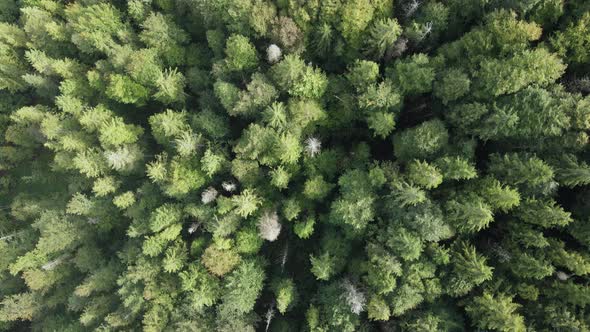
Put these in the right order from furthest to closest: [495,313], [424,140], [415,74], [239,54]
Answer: [239,54] → [415,74] → [424,140] → [495,313]

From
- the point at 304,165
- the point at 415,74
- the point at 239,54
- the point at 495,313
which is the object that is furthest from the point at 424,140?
the point at 239,54

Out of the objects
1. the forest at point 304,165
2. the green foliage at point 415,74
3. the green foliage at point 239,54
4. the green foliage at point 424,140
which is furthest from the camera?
the green foliage at point 239,54

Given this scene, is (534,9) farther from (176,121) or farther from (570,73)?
(176,121)

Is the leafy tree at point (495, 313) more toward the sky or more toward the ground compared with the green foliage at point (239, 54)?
more toward the ground

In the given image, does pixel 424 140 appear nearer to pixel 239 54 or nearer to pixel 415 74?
pixel 415 74

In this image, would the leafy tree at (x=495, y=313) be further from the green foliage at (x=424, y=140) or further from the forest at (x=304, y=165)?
the green foliage at (x=424, y=140)

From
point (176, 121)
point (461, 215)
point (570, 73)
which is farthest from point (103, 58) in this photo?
point (570, 73)

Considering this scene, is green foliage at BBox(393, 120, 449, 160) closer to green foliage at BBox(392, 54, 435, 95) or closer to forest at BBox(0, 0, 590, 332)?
forest at BBox(0, 0, 590, 332)

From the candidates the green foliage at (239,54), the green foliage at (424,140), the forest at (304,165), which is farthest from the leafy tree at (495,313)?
the green foliage at (239,54)
